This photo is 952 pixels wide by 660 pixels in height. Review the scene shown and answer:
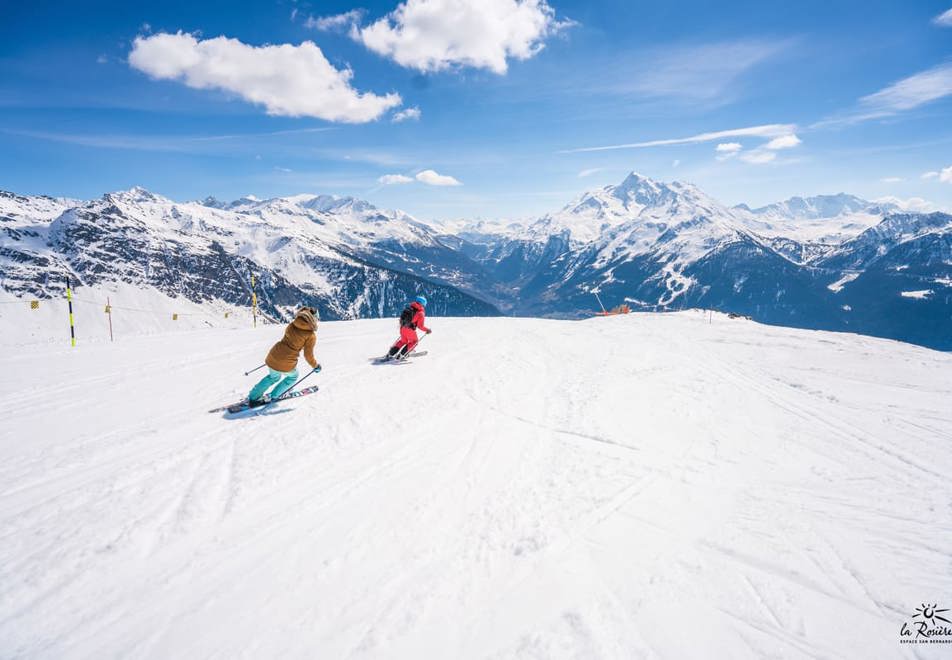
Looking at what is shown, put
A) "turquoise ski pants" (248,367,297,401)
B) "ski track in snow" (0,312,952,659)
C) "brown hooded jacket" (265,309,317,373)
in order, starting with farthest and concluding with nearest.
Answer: "turquoise ski pants" (248,367,297,401) < "brown hooded jacket" (265,309,317,373) < "ski track in snow" (0,312,952,659)

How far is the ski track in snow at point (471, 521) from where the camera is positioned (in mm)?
4602

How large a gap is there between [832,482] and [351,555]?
27.2ft

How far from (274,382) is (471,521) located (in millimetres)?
7483

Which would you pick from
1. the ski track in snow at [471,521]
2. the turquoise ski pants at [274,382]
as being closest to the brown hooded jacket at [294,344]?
the turquoise ski pants at [274,382]

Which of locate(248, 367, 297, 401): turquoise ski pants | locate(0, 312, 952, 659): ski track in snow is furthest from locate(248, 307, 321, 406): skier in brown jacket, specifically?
locate(0, 312, 952, 659): ski track in snow

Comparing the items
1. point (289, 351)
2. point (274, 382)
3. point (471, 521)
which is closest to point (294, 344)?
point (289, 351)

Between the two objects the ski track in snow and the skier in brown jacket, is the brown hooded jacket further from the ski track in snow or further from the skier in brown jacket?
the ski track in snow

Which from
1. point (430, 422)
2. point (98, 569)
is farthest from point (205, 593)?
point (430, 422)

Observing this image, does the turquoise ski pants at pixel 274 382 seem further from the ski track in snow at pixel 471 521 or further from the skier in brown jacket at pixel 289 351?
the ski track in snow at pixel 471 521

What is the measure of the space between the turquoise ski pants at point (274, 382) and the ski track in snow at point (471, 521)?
0.92 metres

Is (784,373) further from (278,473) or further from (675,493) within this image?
(278,473)

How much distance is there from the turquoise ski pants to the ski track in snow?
92 centimetres

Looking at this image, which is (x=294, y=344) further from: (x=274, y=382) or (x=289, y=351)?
(x=274, y=382)

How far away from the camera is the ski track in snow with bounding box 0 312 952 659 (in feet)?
15.1
